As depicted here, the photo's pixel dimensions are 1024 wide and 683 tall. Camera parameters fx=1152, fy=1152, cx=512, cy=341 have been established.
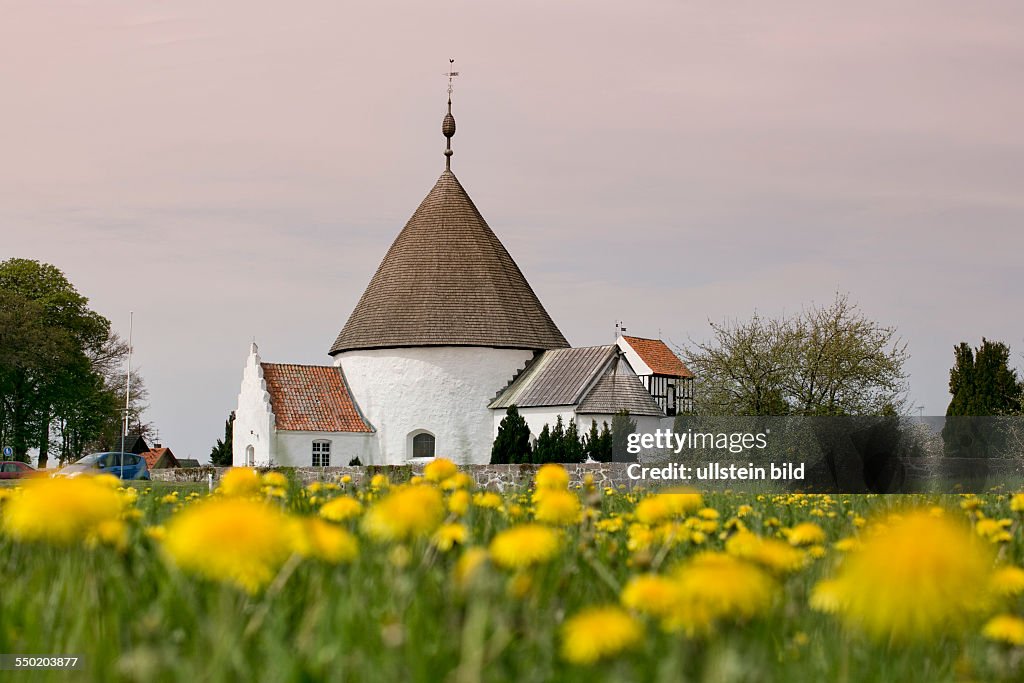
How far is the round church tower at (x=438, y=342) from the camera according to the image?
48.9 meters

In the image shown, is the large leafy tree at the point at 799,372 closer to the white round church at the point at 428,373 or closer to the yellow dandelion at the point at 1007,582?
the white round church at the point at 428,373

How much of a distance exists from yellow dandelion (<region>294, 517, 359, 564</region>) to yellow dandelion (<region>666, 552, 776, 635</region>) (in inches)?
33.0

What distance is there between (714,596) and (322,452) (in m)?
47.2

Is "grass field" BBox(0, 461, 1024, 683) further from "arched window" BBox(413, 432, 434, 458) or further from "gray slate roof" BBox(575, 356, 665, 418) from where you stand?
"arched window" BBox(413, 432, 434, 458)

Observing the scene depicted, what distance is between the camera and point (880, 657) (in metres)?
3.01

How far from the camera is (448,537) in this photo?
3.73 meters

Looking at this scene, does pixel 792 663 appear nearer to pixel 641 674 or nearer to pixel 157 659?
pixel 641 674

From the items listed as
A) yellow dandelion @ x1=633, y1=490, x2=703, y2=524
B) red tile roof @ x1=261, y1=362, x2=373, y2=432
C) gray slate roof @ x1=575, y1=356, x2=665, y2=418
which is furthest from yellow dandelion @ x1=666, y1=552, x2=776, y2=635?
red tile roof @ x1=261, y1=362, x2=373, y2=432

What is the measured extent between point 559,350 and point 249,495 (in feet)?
147

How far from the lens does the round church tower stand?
48.9 metres

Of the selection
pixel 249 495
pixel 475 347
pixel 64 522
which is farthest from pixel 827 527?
pixel 475 347

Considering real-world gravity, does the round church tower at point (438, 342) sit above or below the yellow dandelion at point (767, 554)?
above

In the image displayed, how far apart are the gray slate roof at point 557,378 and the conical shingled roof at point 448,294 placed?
5.29ft

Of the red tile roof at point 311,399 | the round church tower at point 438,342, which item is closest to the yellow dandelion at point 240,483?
the round church tower at point 438,342
